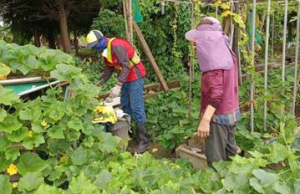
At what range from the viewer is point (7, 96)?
8.21 feet

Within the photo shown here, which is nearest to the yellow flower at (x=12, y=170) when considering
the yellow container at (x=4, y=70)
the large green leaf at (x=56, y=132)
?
the large green leaf at (x=56, y=132)

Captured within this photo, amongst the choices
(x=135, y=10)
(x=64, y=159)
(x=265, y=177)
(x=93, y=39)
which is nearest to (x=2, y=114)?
(x=64, y=159)

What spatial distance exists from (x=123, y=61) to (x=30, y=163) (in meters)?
2.20

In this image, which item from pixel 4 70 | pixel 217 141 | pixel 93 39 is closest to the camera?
pixel 4 70

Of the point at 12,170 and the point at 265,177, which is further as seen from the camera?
the point at 12,170

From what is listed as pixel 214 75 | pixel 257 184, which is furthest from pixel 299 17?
pixel 257 184

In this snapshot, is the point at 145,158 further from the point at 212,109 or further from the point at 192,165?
the point at 192,165

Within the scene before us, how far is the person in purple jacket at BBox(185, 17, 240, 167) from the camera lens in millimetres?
2979

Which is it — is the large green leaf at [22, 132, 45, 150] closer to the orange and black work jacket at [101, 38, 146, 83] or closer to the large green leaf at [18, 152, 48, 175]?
the large green leaf at [18, 152, 48, 175]

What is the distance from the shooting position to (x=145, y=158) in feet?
10.3

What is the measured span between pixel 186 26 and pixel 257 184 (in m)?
7.72

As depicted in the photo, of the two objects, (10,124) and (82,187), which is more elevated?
(10,124)

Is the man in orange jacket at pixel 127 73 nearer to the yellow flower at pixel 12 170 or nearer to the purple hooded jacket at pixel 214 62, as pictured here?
the purple hooded jacket at pixel 214 62

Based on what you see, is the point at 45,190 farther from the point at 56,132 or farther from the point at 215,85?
the point at 215,85
